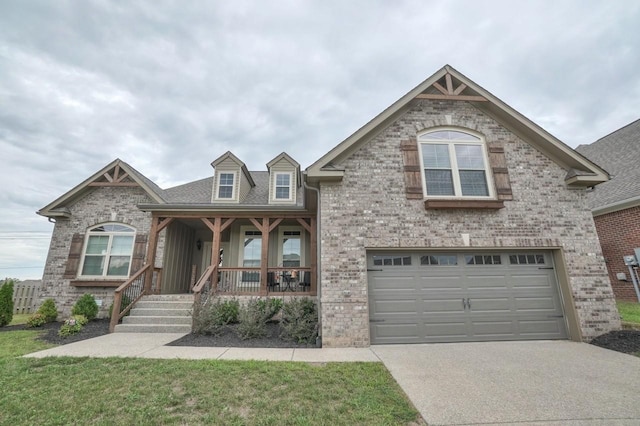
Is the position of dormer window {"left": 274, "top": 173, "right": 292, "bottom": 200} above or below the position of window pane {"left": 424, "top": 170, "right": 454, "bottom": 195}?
above

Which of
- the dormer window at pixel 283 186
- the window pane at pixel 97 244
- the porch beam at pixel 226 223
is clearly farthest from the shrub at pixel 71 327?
the dormer window at pixel 283 186

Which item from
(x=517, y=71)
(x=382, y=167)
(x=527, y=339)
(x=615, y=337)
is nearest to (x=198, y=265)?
(x=382, y=167)

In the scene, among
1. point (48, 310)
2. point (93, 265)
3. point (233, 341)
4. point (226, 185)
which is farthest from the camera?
point (226, 185)

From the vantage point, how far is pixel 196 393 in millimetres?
3457

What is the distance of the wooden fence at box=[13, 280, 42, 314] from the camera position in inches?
439

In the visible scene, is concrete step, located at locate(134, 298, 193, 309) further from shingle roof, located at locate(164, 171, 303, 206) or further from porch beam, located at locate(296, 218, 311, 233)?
porch beam, located at locate(296, 218, 311, 233)

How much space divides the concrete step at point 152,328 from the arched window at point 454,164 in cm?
784

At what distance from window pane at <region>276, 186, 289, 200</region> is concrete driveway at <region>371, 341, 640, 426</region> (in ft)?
24.7

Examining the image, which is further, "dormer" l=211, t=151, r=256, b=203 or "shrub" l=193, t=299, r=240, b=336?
"dormer" l=211, t=151, r=256, b=203

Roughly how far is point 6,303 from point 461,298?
14145mm

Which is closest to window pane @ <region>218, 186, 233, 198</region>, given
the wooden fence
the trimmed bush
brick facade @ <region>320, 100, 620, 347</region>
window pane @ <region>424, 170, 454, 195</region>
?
brick facade @ <region>320, 100, 620, 347</region>

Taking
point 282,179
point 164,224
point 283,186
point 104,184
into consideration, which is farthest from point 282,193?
point 104,184

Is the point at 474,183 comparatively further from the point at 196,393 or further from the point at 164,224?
the point at 164,224

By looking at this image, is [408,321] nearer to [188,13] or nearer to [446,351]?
[446,351]
